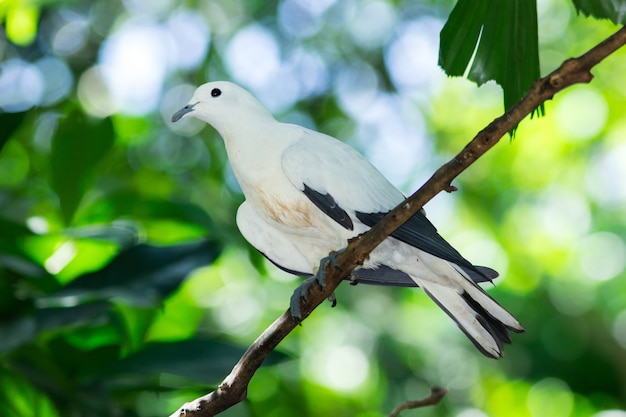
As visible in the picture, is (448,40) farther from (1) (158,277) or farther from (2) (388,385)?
(2) (388,385)

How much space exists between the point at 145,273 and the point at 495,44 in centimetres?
123

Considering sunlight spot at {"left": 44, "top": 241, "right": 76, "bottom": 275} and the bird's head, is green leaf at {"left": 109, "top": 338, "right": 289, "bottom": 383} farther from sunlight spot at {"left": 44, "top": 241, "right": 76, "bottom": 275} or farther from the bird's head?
the bird's head

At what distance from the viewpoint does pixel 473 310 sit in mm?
1762

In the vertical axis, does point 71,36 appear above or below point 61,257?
above

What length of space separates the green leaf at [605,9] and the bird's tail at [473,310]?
651 mm

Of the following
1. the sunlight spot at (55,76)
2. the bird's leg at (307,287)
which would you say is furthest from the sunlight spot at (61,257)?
the sunlight spot at (55,76)

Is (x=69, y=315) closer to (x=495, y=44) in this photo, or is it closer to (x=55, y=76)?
(x=495, y=44)

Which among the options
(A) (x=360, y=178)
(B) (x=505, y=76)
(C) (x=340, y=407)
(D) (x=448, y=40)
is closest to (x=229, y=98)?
(A) (x=360, y=178)

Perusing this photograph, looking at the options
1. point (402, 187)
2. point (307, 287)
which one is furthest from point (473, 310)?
point (402, 187)

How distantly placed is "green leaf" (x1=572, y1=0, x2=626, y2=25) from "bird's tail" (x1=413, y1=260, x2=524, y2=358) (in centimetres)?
65

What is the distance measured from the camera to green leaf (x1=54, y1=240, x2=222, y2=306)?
2.25 metres

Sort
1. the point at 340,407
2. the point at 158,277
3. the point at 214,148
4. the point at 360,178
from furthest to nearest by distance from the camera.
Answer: the point at 214,148 → the point at 340,407 → the point at 158,277 → the point at 360,178

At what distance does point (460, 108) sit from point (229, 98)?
197 inches

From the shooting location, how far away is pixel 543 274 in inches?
255
